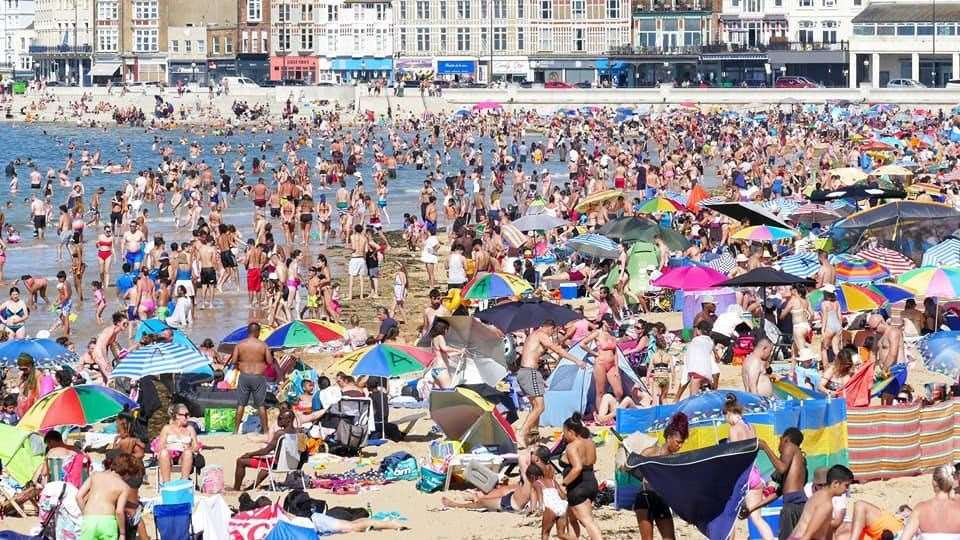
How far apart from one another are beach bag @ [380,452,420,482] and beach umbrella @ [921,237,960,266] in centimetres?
802

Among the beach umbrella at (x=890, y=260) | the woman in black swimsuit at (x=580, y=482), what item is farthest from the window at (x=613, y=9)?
the woman in black swimsuit at (x=580, y=482)

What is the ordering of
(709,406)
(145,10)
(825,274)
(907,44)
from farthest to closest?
(145,10)
(907,44)
(825,274)
(709,406)

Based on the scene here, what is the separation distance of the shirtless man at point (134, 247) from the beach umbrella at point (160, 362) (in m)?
9.27

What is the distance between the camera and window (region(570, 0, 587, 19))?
90.9 meters

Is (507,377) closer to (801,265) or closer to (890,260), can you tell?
(801,265)

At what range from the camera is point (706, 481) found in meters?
10.3

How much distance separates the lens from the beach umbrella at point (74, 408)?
12.7 meters

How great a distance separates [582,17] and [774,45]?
1079 cm

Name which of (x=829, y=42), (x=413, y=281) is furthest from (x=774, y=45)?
(x=413, y=281)

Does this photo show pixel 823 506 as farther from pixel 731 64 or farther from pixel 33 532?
pixel 731 64

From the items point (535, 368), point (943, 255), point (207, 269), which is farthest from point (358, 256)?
point (535, 368)

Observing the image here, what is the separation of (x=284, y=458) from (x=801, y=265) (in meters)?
7.84

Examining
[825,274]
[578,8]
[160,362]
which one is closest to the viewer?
[160,362]

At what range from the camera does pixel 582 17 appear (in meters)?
91.1
